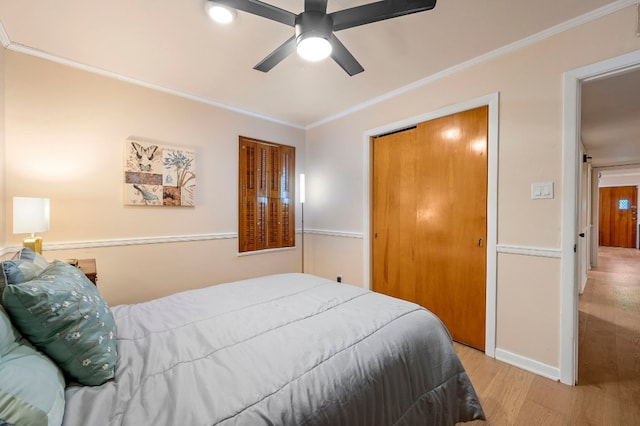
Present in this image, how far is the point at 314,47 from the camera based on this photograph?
158 centimetres

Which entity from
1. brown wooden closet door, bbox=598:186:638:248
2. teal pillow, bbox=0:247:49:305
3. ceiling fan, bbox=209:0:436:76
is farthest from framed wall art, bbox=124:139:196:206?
brown wooden closet door, bbox=598:186:638:248

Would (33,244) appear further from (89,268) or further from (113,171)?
(113,171)

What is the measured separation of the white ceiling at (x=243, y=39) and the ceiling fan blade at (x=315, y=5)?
29 centimetres

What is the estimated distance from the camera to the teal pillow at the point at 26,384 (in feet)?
1.93

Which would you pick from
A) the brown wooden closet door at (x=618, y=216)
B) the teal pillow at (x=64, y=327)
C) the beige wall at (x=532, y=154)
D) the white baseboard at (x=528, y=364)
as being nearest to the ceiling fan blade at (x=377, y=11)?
the beige wall at (x=532, y=154)

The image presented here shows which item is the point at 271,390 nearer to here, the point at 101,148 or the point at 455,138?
the point at 455,138

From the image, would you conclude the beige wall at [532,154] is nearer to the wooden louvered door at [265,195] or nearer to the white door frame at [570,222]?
the white door frame at [570,222]

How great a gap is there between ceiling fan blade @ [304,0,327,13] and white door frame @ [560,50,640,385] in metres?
1.73

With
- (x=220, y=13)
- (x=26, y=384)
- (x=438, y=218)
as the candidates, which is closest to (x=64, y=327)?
(x=26, y=384)

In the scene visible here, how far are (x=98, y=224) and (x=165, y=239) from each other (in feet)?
1.86

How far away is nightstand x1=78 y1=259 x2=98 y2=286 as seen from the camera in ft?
6.28

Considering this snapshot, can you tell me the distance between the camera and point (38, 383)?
0.70m

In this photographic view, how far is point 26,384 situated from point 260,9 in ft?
5.61

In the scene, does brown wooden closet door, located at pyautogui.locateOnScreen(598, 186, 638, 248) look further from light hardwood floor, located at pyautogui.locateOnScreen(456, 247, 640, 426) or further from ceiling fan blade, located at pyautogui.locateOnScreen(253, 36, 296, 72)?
ceiling fan blade, located at pyautogui.locateOnScreen(253, 36, 296, 72)
